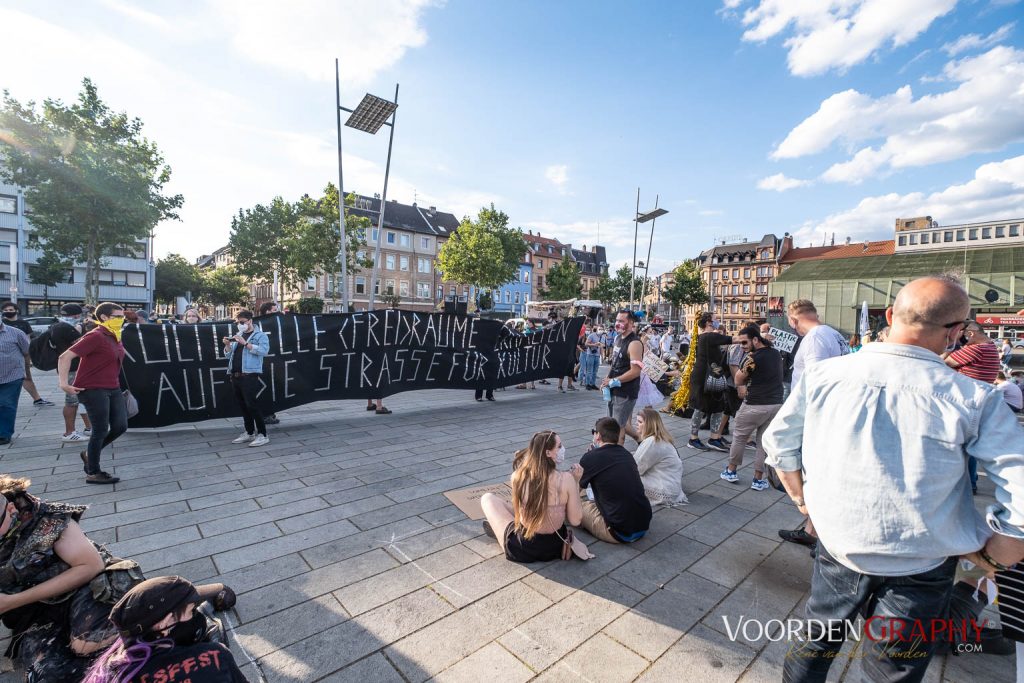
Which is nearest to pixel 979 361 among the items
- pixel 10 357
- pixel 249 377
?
pixel 249 377

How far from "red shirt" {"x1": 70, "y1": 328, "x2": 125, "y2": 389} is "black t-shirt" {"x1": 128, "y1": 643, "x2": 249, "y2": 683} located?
4842 mm

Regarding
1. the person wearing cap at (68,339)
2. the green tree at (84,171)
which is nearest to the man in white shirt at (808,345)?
the person wearing cap at (68,339)

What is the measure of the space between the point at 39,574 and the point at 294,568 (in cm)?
152

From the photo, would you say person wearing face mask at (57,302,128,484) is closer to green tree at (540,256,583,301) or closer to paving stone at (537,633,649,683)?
paving stone at (537,633,649,683)

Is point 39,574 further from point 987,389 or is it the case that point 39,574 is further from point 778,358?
point 778,358

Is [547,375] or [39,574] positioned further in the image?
[547,375]

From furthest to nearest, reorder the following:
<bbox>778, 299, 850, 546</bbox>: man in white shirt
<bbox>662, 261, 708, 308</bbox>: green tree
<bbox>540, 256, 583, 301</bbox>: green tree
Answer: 1. <bbox>662, 261, 708, 308</bbox>: green tree
2. <bbox>540, 256, 583, 301</bbox>: green tree
3. <bbox>778, 299, 850, 546</bbox>: man in white shirt

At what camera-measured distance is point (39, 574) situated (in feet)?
7.43

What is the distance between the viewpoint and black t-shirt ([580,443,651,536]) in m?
3.86

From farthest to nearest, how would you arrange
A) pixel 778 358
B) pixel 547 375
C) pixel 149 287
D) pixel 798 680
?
pixel 149 287, pixel 547 375, pixel 778 358, pixel 798 680

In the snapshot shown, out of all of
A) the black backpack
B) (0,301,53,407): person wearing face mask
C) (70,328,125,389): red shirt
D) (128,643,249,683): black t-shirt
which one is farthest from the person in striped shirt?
the black backpack

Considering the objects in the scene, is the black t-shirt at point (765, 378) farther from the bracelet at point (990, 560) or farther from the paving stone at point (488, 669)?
the paving stone at point (488, 669)

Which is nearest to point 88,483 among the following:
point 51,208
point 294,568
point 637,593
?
point 294,568

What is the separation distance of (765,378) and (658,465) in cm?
172
